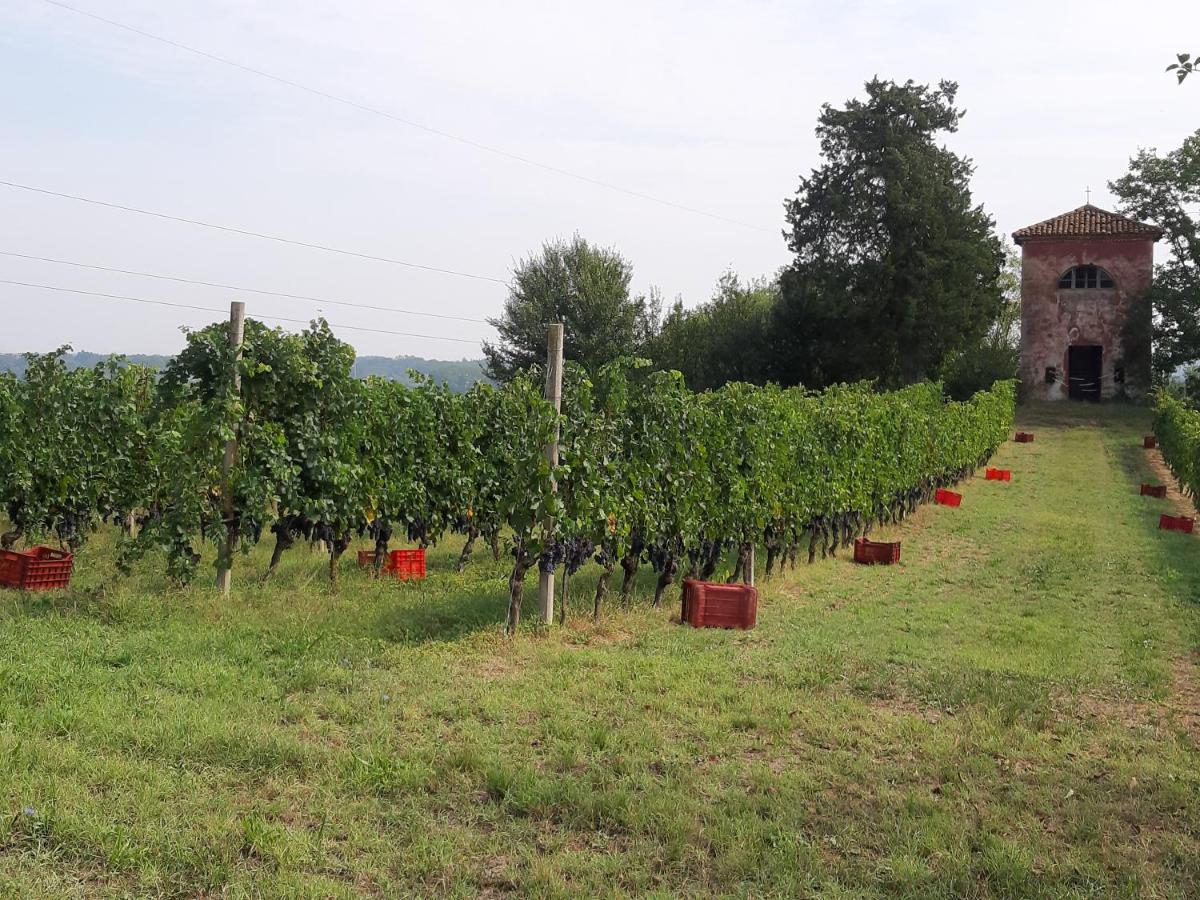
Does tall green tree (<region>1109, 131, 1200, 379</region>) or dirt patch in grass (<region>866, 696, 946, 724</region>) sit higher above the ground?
tall green tree (<region>1109, 131, 1200, 379</region>)

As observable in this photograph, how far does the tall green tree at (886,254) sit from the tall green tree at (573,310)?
7.45m

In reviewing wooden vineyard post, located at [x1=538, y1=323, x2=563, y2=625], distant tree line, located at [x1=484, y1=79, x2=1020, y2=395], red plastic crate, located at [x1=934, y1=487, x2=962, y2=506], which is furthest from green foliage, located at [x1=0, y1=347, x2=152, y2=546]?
distant tree line, located at [x1=484, y1=79, x2=1020, y2=395]

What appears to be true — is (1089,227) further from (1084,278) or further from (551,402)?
(551,402)

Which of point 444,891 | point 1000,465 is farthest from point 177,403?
point 1000,465

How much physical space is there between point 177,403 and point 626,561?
15.2 feet

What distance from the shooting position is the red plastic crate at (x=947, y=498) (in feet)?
69.1

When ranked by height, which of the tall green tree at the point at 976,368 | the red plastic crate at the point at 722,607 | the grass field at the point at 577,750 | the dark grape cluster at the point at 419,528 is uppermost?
the tall green tree at the point at 976,368

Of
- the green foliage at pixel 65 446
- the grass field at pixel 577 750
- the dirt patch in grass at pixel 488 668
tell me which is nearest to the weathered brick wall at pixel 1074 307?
the grass field at pixel 577 750

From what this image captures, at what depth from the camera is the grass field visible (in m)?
4.21

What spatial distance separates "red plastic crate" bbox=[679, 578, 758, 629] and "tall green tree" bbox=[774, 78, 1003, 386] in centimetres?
2791

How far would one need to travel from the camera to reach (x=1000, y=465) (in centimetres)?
2825

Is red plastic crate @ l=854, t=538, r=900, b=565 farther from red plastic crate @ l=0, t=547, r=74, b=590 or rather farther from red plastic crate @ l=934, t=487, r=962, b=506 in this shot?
red plastic crate @ l=0, t=547, r=74, b=590

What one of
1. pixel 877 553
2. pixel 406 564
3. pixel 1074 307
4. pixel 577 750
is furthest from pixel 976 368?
pixel 577 750

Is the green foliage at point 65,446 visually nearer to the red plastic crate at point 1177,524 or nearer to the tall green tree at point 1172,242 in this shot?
the red plastic crate at point 1177,524
